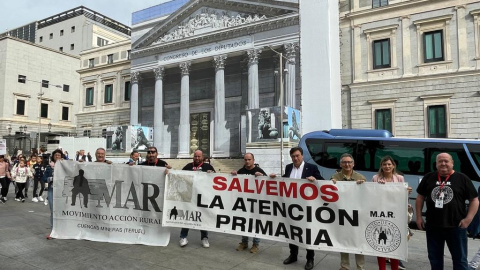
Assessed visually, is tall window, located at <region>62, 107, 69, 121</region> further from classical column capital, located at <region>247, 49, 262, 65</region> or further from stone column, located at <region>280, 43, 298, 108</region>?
stone column, located at <region>280, 43, 298, 108</region>

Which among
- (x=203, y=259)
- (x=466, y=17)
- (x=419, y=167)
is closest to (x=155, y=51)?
(x=466, y=17)

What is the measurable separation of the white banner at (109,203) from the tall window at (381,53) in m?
25.2

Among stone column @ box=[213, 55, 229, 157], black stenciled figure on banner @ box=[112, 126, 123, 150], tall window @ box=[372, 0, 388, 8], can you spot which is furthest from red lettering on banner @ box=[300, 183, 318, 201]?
black stenciled figure on banner @ box=[112, 126, 123, 150]

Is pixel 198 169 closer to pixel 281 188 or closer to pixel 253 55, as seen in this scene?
pixel 281 188

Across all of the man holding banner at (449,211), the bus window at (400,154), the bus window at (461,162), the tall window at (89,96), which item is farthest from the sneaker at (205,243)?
the tall window at (89,96)

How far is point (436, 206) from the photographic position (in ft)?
14.2

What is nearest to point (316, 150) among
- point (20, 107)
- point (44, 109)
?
point (20, 107)

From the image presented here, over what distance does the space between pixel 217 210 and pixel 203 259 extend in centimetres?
89

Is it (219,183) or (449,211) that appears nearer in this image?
(449,211)

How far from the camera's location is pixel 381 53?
2716 centimetres

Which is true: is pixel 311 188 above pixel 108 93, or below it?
below

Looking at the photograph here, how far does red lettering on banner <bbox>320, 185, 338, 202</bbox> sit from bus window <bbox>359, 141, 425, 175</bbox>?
21.9 ft

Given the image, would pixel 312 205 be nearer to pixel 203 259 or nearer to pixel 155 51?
pixel 203 259

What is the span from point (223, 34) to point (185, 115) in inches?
350
